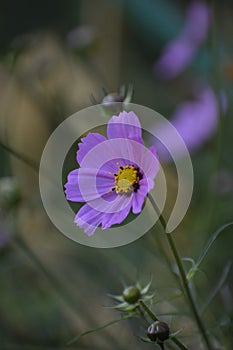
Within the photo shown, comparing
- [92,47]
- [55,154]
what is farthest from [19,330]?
[92,47]

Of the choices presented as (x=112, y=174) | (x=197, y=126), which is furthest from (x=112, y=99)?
(x=197, y=126)

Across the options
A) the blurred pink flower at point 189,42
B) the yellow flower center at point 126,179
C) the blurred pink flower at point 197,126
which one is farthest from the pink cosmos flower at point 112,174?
the blurred pink flower at point 189,42

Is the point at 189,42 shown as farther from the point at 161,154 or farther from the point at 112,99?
the point at 112,99

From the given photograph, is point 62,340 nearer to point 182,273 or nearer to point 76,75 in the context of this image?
point 182,273

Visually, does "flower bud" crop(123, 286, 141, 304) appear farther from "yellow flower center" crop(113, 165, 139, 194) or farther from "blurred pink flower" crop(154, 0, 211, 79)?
"blurred pink flower" crop(154, 0, 211, 79)

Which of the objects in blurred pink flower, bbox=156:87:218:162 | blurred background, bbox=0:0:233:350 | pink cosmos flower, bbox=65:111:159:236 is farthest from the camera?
blurred pink flower, bbox=156:87:218:162

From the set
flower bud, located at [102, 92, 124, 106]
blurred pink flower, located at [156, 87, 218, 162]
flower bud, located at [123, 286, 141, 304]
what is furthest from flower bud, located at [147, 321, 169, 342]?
blurred pink flower, located at [156, 87, 218, 162]

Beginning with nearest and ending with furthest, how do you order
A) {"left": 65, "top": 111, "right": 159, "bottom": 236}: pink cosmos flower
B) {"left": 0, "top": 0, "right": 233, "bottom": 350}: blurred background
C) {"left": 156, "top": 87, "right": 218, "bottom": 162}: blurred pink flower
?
{"left": 65, "top": 111, "right": 159, "bottom": 236}: pink cosmos flower
{"left": 0, "top": 0, "right": 233, "bottom": 350}: blurred background
{"left": 156, "top": 87, "right": 218, "bottom": 162}: blurred pink flower
